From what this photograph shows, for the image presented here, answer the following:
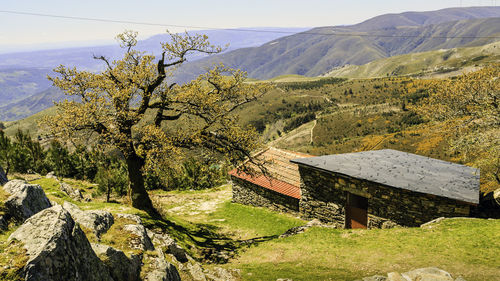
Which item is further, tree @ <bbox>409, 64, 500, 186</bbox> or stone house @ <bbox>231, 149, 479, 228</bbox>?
tree @ <bbox>409, 64, 500, 186</bbox>

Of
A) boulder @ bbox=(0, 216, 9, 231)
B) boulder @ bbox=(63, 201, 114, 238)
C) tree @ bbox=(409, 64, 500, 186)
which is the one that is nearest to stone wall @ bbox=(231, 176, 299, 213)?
tree @ bbox=(409, 64, 500, 186)

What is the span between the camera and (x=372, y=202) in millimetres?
17203

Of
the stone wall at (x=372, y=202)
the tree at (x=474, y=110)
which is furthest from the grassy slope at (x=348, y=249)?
the tree at (x=474, y=110)

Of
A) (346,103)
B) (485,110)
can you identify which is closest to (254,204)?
(485,110)

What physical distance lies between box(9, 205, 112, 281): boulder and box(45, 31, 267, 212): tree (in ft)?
29.7

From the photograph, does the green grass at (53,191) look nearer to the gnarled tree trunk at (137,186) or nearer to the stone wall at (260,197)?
the gnarled tree trunk at (137,186)

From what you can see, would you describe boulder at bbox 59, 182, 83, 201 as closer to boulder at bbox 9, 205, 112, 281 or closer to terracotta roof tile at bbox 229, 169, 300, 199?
terracotta roof tile at bbox 229, 169, 300, 199

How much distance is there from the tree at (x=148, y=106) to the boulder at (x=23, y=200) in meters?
5.88

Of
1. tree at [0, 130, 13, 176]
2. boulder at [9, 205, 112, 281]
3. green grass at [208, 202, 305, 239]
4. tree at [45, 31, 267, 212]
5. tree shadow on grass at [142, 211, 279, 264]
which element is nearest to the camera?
boulder at [9, 205, 112, 281]

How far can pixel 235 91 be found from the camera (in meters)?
19.5

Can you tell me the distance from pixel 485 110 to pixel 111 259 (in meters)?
20.5

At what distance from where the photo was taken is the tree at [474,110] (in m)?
15.8

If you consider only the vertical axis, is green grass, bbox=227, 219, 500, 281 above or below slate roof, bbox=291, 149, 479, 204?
below

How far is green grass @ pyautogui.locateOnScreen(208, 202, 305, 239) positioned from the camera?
19906 millimetres
